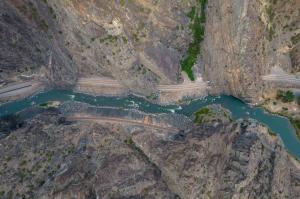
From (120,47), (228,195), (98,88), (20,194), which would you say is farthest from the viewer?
(98,88)

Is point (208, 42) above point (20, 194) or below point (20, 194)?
above

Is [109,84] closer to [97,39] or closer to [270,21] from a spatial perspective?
[97,39]

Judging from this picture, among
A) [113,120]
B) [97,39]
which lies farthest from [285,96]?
[97,39]

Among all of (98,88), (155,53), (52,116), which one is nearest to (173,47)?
(155,53)

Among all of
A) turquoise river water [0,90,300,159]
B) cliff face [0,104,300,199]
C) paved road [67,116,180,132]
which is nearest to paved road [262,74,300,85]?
turquoise river water [0,90,300,159]

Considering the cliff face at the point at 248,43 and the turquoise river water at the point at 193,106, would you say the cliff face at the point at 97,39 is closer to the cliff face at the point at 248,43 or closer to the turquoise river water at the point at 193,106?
the turquoise river water at the point at 193,106

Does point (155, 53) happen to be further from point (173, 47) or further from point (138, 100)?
point (138, 100)
